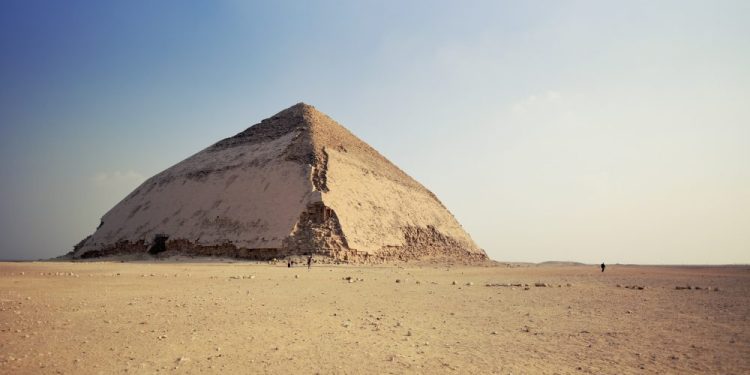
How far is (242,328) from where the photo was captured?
6832 mm

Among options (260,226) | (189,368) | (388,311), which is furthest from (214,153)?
(189,368)

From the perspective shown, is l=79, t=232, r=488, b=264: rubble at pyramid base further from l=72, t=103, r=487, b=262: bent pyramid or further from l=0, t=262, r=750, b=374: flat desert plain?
l=0, t=262, r=750, b=374: flat desert plain

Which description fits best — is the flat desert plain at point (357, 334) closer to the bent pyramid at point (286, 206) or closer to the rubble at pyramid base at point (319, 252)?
the rubble at pyramid base at point (319, 252)

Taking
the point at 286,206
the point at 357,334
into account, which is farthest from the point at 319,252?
the point at 357,334

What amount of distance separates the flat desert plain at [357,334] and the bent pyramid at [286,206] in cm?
1967

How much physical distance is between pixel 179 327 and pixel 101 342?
1.12 meters

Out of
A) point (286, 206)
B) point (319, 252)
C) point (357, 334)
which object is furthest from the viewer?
point (286, 206)

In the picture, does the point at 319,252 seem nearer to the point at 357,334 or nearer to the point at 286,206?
the point at 286,206

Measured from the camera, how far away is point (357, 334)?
6637 mm

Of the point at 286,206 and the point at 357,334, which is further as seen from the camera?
the point at 286,206

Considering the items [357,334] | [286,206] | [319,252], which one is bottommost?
[357,334]

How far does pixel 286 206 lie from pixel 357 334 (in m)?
25.8

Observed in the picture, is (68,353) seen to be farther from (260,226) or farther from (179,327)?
(260,226)

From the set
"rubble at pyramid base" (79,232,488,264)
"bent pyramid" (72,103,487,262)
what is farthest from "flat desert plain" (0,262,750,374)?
"bent pyramid" (72,103,487,262)
